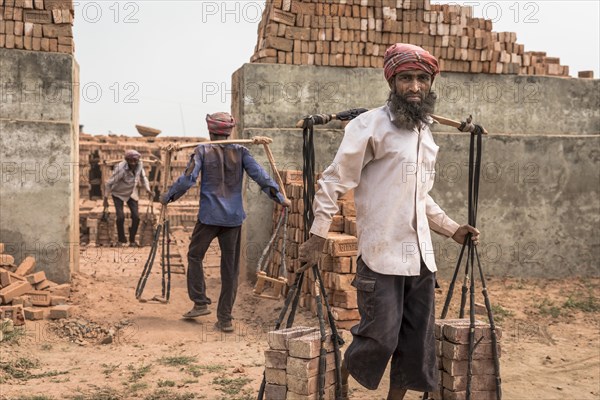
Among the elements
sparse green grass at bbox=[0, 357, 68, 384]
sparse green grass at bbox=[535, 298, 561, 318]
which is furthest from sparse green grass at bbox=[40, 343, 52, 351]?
sparse green grass at bbox=[535, 298, 561, 318]

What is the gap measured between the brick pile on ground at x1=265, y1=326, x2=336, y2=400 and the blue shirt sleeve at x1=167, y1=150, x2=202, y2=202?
10.0 feet

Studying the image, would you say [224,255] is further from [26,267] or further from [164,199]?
[26,267]

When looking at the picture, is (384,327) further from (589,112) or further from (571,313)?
(589,112)

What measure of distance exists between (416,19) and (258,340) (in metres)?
4.89

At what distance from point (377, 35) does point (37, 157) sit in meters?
4.48

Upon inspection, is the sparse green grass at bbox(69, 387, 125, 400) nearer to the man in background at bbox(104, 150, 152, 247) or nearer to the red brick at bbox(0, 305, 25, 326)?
the red brick at bbox(0, 305, 25, 326)

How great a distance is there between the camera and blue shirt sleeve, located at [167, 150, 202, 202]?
6824 millimetres

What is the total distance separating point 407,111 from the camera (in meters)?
3.66

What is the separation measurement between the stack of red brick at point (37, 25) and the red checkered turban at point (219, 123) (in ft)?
7.58

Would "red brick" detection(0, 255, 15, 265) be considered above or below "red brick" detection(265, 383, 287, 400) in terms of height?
above

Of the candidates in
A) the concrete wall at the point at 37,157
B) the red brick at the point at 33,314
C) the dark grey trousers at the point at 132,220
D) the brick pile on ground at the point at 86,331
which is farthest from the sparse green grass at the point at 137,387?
the dark grey trousers at the point at 132,220

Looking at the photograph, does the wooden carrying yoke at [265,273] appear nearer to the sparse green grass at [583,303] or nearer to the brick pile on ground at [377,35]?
the brick pile on ground at [377,35]

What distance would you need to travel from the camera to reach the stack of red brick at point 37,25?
309 inches

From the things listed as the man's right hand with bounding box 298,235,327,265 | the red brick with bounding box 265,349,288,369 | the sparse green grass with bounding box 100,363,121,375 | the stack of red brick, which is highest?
the stack of red brick
